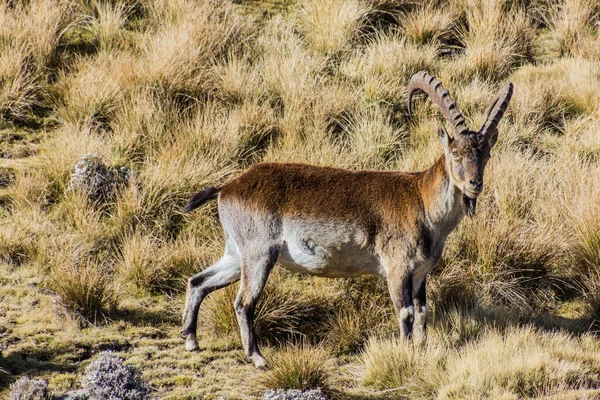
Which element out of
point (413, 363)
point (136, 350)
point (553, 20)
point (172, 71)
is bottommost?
point (136, 350)

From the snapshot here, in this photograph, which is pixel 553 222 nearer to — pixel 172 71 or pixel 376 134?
pixel 376 134

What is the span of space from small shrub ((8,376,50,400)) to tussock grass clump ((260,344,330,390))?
6.11 feet

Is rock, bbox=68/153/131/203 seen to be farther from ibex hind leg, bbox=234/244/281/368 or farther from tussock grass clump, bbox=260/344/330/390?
tussock grass clump, bbox=260/344/330/390

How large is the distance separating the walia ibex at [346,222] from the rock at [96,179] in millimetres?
2266

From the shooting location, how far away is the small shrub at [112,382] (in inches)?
266

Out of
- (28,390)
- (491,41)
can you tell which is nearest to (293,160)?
(491,41)

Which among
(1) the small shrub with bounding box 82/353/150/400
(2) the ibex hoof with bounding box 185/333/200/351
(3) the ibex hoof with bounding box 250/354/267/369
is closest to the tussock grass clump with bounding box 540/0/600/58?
(3) the ibex hoof with bounding box 250/354/267/369

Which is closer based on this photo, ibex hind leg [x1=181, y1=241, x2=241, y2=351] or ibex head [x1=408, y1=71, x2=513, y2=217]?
ibex head [x1=408, y1=71, x2=513, y2=217]

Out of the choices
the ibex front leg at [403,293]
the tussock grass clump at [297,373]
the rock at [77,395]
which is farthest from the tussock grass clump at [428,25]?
the rock at [77,395]

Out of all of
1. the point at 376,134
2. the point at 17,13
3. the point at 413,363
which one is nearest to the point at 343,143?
the point at 376,134

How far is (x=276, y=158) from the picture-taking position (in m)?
10.8

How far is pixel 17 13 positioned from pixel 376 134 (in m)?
5.81

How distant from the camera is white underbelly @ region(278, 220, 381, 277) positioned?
7875 mm

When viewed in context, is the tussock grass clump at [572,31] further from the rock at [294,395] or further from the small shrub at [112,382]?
the small shrub at [112,382]
